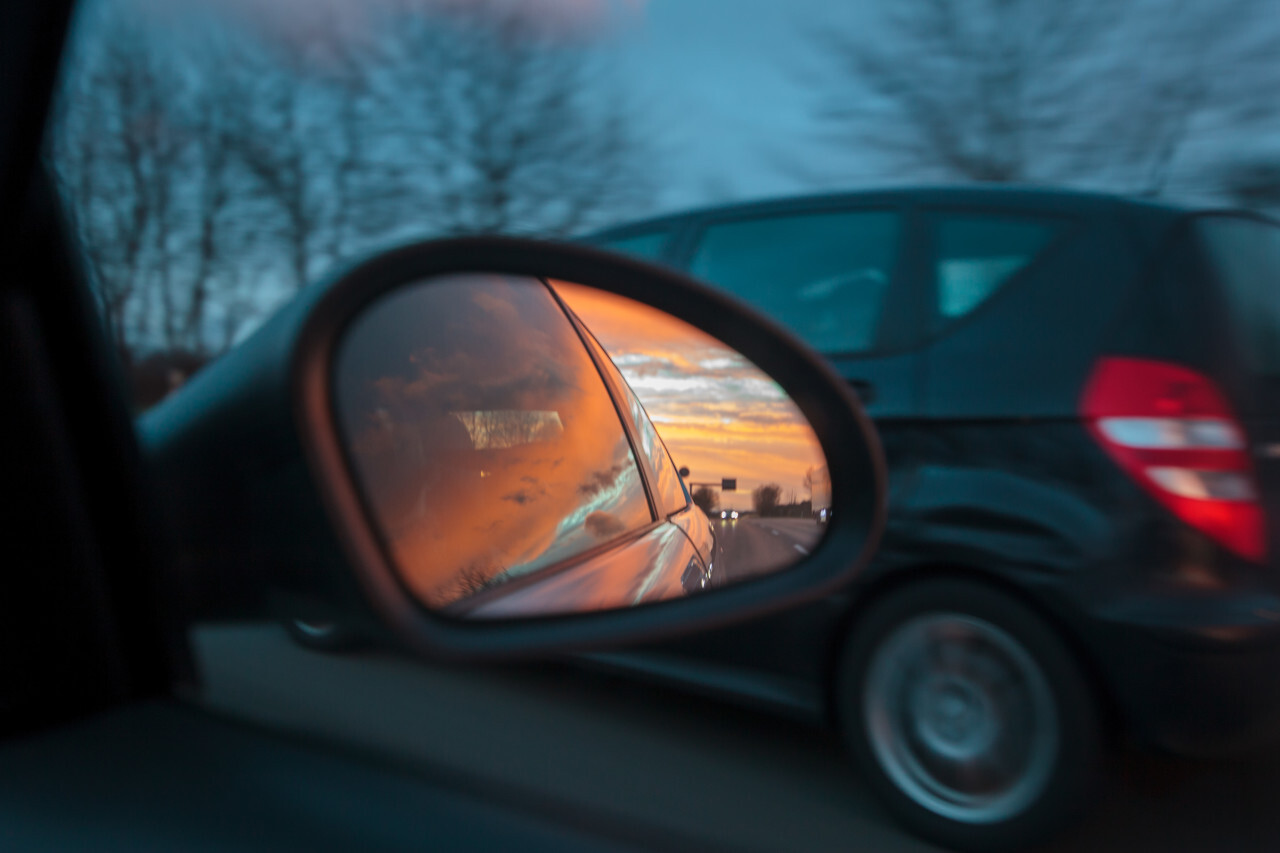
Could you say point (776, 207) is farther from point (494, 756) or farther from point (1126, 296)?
point (494, 756)

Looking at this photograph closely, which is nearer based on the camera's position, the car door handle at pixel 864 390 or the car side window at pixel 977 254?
the car side window at pixel 977 254

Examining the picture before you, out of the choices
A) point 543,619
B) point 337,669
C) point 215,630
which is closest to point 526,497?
point 543,619

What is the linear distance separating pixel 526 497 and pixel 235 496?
390 mm

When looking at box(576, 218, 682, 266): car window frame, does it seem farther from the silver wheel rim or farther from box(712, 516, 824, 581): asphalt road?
box(712, 516, 824, 581): asphalt road

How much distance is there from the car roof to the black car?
0.5 inches

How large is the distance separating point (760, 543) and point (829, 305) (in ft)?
5.81

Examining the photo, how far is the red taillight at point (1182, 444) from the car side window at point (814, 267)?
73 cm

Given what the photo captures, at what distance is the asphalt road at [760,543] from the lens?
1.38 metres

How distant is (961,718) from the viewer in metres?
2.68

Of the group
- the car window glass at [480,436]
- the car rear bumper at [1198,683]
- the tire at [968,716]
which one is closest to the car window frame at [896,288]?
the tire at [968,716]

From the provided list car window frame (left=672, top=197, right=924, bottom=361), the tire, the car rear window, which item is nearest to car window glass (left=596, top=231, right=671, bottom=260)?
car window frame (left=672, top=197, right=924, bottom=361)

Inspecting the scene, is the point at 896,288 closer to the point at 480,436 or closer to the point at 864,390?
the point at 864,390

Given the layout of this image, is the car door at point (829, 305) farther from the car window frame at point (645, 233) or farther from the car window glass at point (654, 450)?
the car window glass at point (654, 450)

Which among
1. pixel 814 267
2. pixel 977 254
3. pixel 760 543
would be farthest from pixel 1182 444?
pixel 760 543
